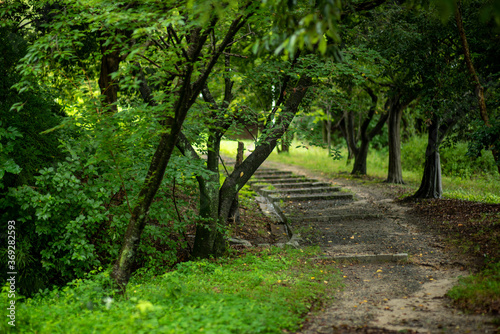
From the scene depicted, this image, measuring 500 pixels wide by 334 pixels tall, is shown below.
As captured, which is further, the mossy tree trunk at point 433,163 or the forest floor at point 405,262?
the mossy tree trunk at point 433,163

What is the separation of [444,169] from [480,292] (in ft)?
41.9

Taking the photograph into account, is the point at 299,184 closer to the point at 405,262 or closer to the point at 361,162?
the point at 361,162

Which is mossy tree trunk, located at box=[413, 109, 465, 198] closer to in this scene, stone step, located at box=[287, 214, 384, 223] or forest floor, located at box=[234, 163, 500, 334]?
forest floor, located at box=[234, 163, 500, 334]

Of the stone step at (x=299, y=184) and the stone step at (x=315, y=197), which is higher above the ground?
the stone step at (x=299, y=184)

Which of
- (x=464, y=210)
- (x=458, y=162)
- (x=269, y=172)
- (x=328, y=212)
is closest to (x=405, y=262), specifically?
(x=464, y=210)

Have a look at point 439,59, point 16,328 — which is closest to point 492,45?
point 439,59

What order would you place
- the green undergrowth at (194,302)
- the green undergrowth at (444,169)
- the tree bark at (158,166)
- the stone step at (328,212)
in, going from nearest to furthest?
the green undergrowth at (194,302), the tree bark at (158,166), the stone step at (328,212), the green undergrowth at (444,169)

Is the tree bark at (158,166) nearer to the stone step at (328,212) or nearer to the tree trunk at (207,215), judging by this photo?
the tree trunk at (207,215)

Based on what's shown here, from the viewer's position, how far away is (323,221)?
936cm

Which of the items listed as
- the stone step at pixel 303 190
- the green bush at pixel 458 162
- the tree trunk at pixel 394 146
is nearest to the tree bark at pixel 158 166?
the stone step at pixel 303 190

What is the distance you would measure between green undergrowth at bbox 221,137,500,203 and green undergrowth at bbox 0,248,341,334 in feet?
18.1

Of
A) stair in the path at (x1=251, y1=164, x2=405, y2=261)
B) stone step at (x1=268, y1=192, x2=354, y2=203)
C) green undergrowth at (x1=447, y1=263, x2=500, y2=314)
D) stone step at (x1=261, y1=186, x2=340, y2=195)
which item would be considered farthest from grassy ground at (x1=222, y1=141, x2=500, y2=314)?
stone step at (x1=261, y1=186, x2=340, y2=195)

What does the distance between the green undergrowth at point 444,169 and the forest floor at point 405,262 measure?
6.14 feet

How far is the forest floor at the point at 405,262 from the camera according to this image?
3971 millimetres
